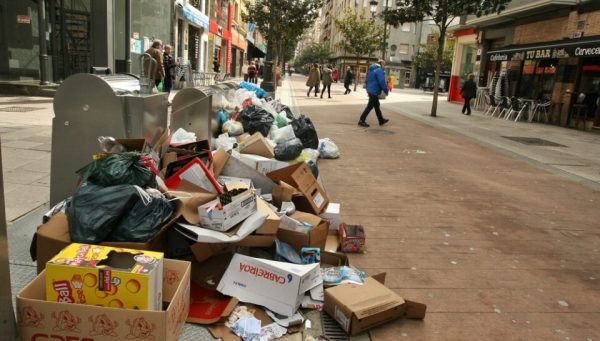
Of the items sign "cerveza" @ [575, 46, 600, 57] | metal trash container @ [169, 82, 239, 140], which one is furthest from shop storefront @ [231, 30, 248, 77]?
metal trash container @ [169, 82, 239, 140]

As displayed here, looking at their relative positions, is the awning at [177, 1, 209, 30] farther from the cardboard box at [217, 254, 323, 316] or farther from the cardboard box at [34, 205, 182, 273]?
the cardboard box at [217, 254, 323, 316]

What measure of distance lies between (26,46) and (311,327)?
53.7 ft

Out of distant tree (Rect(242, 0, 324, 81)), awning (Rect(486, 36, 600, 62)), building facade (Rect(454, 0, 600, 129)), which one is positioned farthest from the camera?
distant tree (Rect(242, 0, 324, 81))

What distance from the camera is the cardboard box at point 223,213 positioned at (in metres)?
3.18

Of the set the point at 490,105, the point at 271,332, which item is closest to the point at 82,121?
the point at 271,332

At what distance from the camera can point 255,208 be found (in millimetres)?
3418

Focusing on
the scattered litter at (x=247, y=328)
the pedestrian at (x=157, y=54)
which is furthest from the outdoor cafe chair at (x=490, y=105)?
the scattered litter at (x=247, y=328)

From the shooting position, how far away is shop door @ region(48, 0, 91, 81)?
15.4 metres

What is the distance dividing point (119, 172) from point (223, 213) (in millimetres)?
748

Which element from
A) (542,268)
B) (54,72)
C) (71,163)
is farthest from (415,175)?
(54,72)

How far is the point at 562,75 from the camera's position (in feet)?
57.9

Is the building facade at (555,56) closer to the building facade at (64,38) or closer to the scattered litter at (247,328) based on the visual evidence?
the building facade at (64,38)

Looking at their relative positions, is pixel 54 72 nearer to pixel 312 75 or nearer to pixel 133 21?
pixel 133 21

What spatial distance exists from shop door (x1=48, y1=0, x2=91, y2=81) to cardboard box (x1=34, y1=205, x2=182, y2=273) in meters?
14.2
